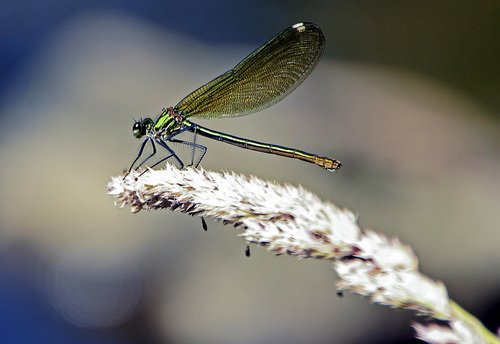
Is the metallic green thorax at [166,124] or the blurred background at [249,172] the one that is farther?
the blurred background at [249,172]

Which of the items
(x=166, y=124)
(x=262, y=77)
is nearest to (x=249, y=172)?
(x=262, y=77)

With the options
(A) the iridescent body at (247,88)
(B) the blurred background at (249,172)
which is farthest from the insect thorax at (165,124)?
(B) the blurred background at (249,172)

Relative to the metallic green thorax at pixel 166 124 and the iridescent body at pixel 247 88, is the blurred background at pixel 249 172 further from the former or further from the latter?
the metallic green thorax at pixel 166 124

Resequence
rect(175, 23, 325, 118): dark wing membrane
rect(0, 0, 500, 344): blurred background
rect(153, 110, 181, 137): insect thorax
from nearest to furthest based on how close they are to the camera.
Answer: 1. rect(153, 110, 181, 137): insect thorax
2. rect(175, 23, 325, 118): dark wing membrane
3. rect(0, 0, 500, 344): blurred background

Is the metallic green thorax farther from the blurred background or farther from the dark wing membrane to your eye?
the blurred background

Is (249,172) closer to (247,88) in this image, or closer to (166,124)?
(247,88)

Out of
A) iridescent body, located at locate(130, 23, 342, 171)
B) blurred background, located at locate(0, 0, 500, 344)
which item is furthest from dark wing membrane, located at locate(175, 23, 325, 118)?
blurred background, located at locate(0, 0, 500, 344)

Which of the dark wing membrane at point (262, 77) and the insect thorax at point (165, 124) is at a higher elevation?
the dark wing membrane at point (262, 77)

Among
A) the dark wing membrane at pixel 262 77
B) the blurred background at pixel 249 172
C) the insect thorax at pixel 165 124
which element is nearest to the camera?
the insect thorax at pixel 165 124
